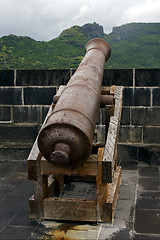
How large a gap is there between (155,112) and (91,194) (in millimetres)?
2649

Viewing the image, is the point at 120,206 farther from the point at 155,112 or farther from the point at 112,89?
the point at 155,112

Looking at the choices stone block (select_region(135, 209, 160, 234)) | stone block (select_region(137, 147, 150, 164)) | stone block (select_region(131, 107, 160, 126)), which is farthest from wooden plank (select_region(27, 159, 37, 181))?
stone block (select_region(131, 107, 160, 126))

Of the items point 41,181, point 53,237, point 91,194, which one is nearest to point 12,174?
point 91,194

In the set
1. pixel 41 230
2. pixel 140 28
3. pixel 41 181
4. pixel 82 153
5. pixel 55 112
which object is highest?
pixel 140 28

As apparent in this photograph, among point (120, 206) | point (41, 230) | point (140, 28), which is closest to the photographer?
point (41, 230)

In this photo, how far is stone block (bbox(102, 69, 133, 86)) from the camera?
679cm

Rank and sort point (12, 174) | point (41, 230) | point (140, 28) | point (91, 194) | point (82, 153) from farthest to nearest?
point (140, 28), point (12, 174), point (91, 194), point (41, 230), point (82, 153)

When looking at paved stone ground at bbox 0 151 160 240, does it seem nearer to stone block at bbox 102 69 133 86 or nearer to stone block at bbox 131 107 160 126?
stone block at bbox 131 107 160 126

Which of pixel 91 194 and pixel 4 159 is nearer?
pixel 91 194

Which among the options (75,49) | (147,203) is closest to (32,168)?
(147,203)

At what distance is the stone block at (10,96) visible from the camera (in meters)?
7.20

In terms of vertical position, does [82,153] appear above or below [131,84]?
below

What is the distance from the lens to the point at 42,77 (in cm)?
706

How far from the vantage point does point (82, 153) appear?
3.39m
